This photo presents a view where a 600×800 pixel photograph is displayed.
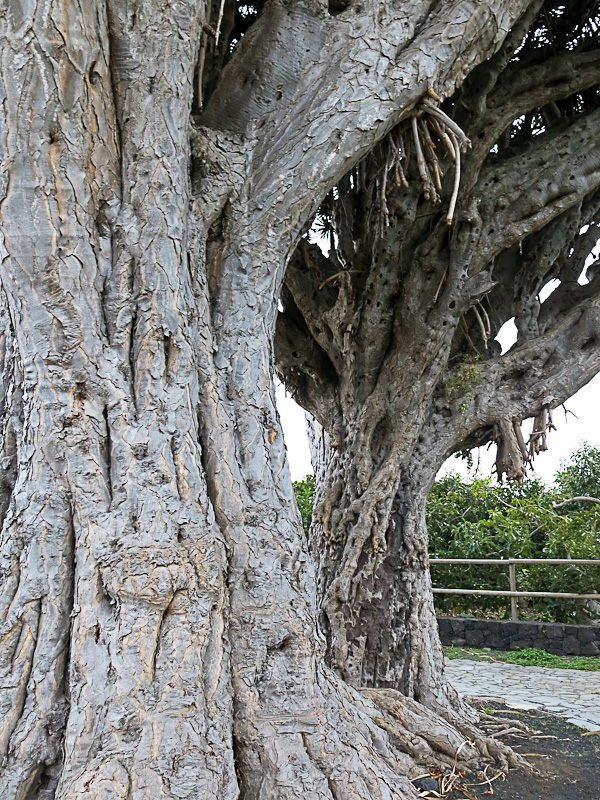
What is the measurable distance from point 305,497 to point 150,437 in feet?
27.1

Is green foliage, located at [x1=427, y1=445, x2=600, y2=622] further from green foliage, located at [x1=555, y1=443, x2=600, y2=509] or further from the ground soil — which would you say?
the ground soil

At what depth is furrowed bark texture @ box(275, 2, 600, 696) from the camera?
441 cm

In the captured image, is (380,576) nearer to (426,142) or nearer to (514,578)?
(426,142)

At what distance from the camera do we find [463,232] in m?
4.52

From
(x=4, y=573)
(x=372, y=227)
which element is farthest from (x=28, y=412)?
(x=372, y=227)

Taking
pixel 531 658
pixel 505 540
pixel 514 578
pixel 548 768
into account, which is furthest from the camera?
pixel 505 540

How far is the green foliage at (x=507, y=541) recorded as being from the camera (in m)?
8.76

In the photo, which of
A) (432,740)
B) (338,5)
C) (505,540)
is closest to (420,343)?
(338,5)

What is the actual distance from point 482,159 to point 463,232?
0.53 metres

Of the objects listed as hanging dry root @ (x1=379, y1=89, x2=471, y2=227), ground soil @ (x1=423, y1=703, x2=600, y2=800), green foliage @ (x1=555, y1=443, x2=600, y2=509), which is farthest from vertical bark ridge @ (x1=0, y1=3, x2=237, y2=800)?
green foliage @ (x1=555, y1=443, x2=600, y2=509)

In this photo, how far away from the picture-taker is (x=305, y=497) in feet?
34.4

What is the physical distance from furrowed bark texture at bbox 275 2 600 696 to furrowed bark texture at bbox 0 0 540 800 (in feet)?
4.28

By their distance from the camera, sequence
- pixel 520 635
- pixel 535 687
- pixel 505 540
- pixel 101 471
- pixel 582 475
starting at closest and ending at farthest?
pixel 101 471 < pixel 535 687 < pixel 520 635 < pixel 505 540 < pixel 582 475

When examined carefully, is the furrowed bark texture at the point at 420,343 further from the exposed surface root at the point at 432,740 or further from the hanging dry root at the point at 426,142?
the hanging dry root at the point at 426,142
